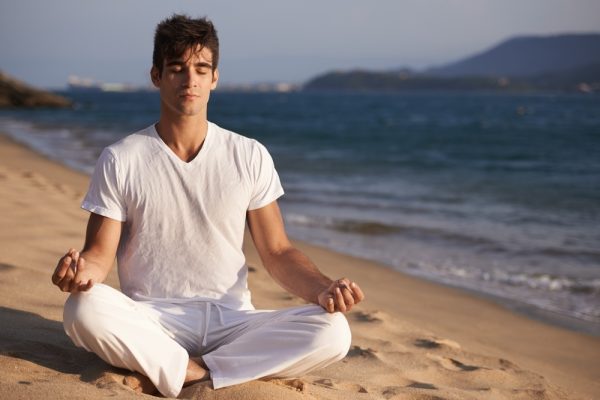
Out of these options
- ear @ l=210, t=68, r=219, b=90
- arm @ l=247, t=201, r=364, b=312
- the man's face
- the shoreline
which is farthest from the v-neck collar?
the shoreline

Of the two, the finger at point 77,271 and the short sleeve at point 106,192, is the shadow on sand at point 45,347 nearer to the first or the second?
the finger at point 77,271

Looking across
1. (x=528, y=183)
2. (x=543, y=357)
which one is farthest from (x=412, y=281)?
(x=528, y=183)

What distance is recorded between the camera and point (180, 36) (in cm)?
334

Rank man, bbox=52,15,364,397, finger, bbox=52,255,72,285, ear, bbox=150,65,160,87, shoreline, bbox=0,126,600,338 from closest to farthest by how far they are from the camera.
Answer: finger, bbox=52,255,72,285, man, bbox=52,15,364,397, ear, bbox=150,65,160,87, shoreline, bbox=0,126,600,338

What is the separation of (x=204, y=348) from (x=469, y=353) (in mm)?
1956

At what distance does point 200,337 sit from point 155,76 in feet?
3.83

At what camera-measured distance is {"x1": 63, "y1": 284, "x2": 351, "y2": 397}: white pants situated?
3117 millimetres

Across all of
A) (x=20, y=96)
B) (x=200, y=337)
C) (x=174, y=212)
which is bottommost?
(x=20, y=96)

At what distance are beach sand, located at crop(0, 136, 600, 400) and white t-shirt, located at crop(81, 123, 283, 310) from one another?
1.38ft

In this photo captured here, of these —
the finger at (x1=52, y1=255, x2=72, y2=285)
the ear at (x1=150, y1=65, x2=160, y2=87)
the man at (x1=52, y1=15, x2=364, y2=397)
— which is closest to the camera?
the finger at (x1=52, y1=255, x2=72, y2=285)

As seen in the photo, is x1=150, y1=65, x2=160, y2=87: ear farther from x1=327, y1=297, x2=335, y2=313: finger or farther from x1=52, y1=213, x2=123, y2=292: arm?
x1=327, y1=297, x2=335, y2=313: finger

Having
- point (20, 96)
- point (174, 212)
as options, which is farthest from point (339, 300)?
point (20, 96)

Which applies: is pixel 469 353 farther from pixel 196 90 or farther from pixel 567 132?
pixel 567 132

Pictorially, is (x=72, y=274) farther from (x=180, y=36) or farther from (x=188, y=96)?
(x=180, y=36)
